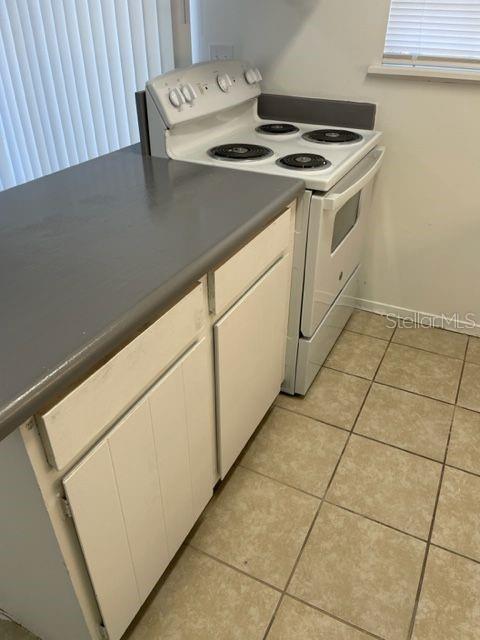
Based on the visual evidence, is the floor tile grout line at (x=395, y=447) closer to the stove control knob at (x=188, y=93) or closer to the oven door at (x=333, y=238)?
the oven door at (x=333, y=238)

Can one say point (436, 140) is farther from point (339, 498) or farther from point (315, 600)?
point (315, 600)

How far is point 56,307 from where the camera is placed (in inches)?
32.8

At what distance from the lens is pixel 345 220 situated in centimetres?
185

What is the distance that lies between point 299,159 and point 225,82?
0.45m

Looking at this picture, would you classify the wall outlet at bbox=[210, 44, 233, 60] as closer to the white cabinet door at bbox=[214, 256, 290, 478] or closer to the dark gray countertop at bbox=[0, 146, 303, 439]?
the dark gray countertop at bbox=[0, 146, 303, 439]

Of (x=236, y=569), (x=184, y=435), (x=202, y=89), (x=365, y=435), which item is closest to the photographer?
(x=184, y=435)

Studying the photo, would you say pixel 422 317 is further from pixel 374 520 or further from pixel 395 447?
pixel 374 520

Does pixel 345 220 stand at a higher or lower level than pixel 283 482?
higher

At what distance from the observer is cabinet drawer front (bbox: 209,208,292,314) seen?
1.14 metres

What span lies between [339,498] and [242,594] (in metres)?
0.43

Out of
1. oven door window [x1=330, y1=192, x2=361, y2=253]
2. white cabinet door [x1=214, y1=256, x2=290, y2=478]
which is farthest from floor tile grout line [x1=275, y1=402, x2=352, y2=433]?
oven door window [x1=330, y1=192, x2=361, y2=253]

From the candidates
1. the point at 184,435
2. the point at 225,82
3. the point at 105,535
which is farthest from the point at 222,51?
the point at 105,535

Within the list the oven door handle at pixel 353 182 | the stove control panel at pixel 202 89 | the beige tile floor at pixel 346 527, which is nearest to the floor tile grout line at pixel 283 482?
the beige tile floor at pixel 346 527

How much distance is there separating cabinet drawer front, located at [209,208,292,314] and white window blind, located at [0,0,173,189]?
3.97 feet
